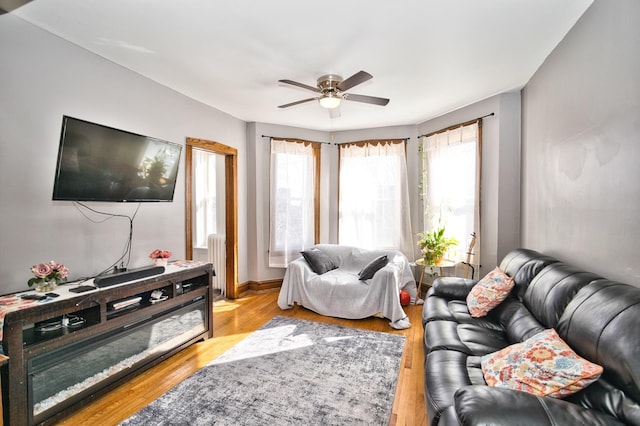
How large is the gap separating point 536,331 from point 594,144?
1.27 metres

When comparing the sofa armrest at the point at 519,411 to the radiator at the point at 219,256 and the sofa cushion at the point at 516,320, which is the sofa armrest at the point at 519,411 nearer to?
the sofa cushion at the point at 516,320

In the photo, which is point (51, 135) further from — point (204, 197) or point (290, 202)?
point (290, 202)

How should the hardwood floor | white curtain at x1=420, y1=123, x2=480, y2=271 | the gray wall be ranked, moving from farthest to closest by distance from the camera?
white curtain at x1=420, y1=123, x2=480, y2=271 → the hardwood floor → the gray wall

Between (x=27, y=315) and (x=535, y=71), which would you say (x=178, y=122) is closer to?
(x=27, y=315)

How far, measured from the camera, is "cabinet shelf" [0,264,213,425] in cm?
166

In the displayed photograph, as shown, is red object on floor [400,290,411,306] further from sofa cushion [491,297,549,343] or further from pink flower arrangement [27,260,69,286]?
pink flower arrangement [27,260,69,286]

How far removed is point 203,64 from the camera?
Answer: 8.79 feet

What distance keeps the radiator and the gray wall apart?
4014 mm

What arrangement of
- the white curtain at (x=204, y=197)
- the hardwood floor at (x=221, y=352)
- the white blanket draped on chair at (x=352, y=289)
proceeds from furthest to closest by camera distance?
the white curtain at (x=204, y=197)
the white blanket draped on chair at (x=352, y=289)
the hardwood floor at (x=221, y=352)

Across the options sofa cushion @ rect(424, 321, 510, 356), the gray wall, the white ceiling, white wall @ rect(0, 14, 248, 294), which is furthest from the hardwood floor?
the white ceiling

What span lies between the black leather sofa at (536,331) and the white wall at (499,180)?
1044mm

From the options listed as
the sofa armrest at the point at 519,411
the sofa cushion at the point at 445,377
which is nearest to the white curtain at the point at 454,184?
the sofa cushion at the point at 445,377

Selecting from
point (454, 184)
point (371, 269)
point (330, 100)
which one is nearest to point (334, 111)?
point (330, 100)

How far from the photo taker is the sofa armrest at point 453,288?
2891 mm
